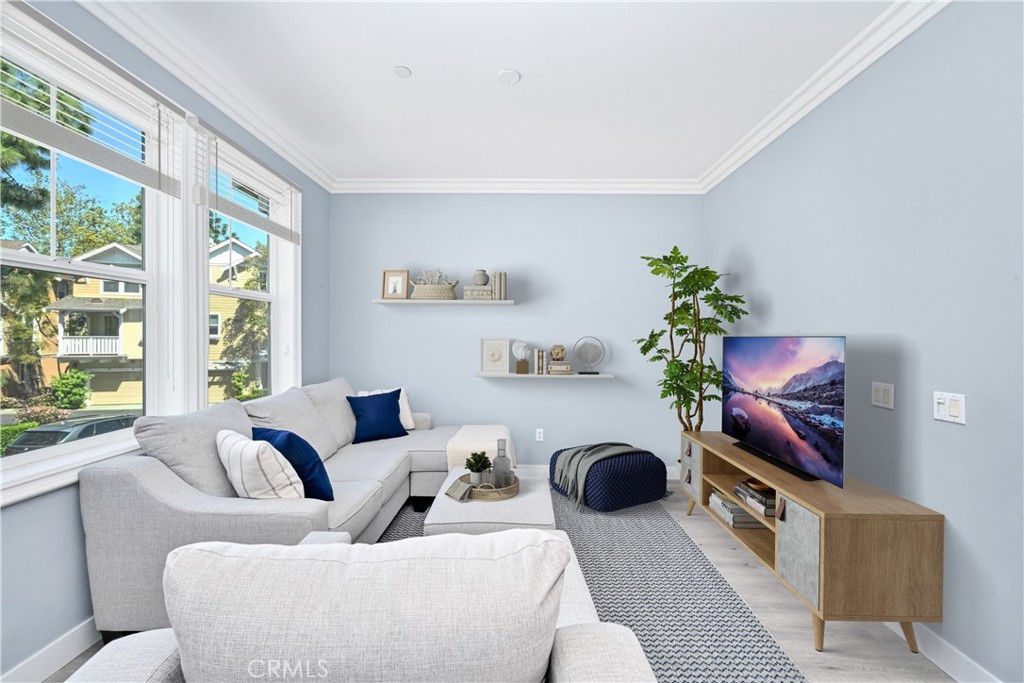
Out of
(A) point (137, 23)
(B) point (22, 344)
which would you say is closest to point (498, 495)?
(B) point (22, 344)

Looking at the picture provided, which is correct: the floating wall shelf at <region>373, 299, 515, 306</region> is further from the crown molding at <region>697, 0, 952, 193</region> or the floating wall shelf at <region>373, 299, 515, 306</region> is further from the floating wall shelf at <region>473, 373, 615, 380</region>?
the crown molding at <region>697, 0, 952, 193</region>

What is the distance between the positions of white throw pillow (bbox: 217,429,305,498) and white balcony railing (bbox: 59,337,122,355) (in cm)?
72

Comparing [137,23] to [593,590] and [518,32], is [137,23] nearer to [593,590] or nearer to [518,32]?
[518,32]

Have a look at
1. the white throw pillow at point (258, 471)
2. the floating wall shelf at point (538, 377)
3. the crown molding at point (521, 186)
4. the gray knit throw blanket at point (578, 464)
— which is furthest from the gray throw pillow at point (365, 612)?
the crown molding at point (521, 186)

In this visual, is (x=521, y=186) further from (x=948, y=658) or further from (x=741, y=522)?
(x=948, y=658)

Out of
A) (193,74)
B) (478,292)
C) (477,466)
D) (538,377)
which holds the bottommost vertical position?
(477,466)

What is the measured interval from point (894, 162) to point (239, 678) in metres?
2.80

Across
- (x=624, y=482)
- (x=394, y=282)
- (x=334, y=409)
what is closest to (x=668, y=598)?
(x=624, y=482)

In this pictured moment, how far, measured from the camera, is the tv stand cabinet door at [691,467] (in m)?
3.08

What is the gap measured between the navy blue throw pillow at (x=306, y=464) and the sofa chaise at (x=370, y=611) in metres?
1.37

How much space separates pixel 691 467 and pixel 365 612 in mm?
2954

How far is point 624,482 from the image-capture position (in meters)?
3.37

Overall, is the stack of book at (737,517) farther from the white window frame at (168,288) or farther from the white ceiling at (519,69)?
the white window frame at (168,288)

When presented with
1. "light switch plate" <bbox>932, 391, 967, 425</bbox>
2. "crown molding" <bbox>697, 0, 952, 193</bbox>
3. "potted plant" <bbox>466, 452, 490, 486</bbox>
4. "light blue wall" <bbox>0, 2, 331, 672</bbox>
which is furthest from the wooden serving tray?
"crown molding" <bbox>697, 0, 952, 193</bbox>
